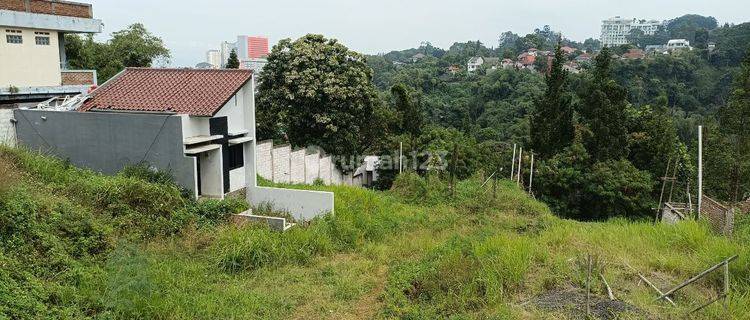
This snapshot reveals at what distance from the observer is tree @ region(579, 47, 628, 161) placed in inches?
765

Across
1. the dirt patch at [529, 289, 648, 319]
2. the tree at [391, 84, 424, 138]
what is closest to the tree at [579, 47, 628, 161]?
the tree at [391, 84, 424, 138]

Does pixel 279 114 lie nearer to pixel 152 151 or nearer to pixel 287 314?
pixel 152 151

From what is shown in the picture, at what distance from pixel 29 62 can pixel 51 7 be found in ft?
6.13

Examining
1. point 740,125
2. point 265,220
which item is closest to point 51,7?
point 265,220

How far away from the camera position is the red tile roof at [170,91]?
11.8m

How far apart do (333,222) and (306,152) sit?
7875mm

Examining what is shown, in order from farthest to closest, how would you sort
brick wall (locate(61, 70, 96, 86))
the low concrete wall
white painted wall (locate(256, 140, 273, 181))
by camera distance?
brick wall (locate(61, 70, 96, 86))
white painted wall (locate(256, 140, 273, 181))
the low concrete wall

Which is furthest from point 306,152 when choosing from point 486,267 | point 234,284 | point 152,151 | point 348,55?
point 486,267

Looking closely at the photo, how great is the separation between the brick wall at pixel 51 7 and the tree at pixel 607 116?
18.4 metres

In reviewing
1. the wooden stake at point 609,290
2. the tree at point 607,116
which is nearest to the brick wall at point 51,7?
the wooden stake at point 609,290

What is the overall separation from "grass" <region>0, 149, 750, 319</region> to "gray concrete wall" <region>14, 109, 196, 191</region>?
1.86 feet

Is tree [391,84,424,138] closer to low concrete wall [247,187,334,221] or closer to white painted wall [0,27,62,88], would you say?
low concrete wall [247,187,334,221]

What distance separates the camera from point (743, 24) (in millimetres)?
58156

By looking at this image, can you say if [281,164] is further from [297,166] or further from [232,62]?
[232,62]
